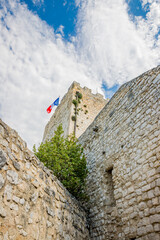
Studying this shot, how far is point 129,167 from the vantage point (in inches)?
184

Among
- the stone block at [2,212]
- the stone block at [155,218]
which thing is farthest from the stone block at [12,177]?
the stone block at [155,218]

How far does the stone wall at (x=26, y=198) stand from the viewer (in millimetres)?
2635

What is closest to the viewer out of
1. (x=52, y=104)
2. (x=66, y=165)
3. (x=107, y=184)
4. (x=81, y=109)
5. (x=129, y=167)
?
(x=129, y=167)

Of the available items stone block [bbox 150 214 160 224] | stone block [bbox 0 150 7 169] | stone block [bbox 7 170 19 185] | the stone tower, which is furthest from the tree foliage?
the stone tower

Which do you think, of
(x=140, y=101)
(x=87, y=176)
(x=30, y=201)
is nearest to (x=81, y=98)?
(x=87, y=176)

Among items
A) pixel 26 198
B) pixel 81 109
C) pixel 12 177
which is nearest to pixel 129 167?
pixel 26 198

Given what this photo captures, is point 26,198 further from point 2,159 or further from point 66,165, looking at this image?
point 66,165

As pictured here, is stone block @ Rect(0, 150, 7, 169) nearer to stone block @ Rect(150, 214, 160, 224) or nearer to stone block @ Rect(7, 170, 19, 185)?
stone block @ Rect(7, 170, 19, 185)

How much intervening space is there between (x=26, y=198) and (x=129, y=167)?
2778 mm

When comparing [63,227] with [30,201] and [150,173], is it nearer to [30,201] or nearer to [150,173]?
[30,201]

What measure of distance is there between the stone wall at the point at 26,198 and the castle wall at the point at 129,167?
53.7 inches

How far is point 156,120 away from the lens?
422cm

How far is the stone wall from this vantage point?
2.63 m

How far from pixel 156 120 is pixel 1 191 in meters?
3.58
